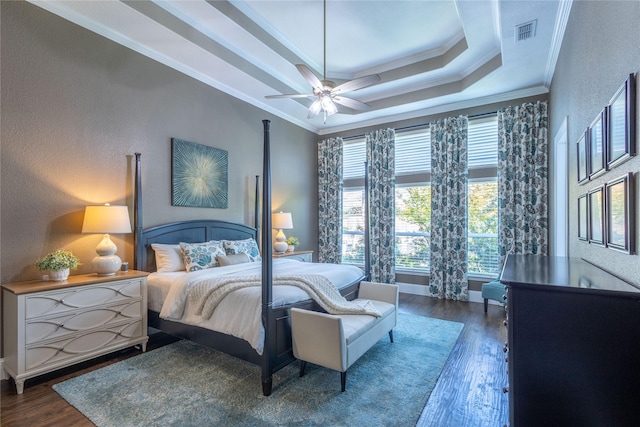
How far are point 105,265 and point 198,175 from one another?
168 centimetres

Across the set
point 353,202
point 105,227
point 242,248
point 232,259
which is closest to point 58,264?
point 105,227

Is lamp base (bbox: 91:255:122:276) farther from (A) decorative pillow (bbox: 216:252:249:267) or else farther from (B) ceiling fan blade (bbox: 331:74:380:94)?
(B) ceiling fan blade (bbox: 331:74:380:94)

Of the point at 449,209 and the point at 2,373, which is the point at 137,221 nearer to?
the point at 2,373

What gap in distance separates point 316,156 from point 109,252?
4.45 m

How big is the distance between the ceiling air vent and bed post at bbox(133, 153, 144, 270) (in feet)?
14.1

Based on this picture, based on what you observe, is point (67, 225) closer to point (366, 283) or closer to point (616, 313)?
point (366, 283)

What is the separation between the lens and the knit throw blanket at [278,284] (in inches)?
106

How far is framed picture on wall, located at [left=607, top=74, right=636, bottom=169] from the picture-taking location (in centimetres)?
130

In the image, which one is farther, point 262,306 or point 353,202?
point 353,202

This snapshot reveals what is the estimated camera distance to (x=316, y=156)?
6.64 m

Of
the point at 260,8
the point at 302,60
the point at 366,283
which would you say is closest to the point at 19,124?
the point at 260,8

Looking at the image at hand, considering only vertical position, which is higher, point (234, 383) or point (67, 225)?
point (67, 225)

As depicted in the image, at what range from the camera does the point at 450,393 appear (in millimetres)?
2369

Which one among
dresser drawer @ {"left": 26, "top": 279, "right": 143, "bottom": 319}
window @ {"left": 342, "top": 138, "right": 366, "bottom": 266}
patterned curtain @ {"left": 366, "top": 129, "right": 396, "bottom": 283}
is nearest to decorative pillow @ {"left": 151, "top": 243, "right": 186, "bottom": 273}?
dresser drawer @ {"left": 26, "top": 279, "right": 143, "bottom": 319}
